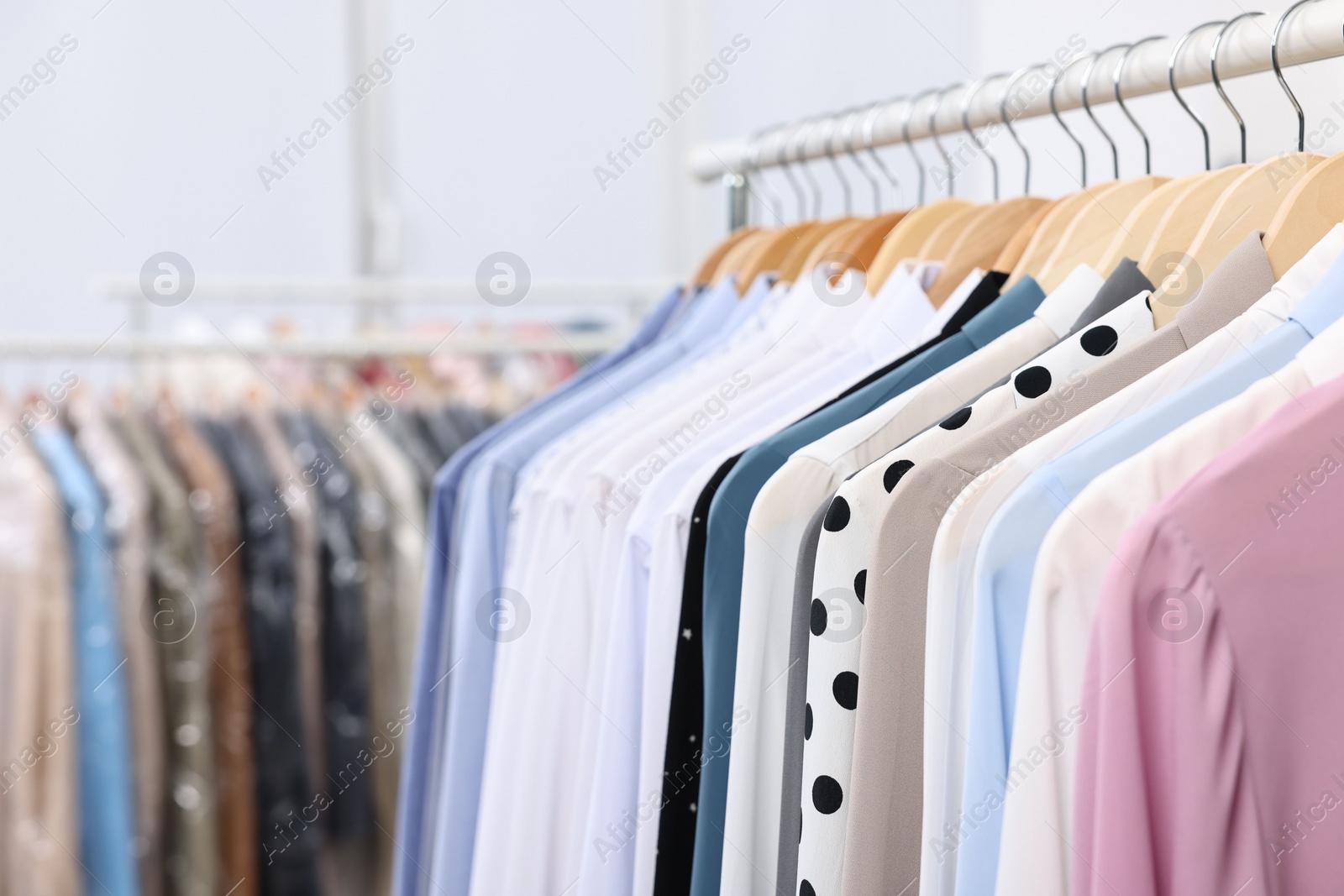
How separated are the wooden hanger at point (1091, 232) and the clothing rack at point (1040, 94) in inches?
2.9

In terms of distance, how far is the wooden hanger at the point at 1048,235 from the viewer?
34.5 inches

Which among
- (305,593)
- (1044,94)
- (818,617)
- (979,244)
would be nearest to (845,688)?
(818,617)

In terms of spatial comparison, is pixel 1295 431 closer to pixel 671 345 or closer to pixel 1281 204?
pixel 1281 204

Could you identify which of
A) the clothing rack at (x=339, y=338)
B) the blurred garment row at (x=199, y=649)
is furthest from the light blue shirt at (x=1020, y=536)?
the clothing rack at (x=339, y=338)

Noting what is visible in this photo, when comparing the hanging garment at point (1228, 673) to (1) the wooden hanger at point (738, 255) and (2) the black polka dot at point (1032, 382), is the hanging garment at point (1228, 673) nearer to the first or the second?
(2) the black polka dot at point (1032, 382)

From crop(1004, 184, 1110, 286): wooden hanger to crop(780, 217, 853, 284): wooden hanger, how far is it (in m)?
0.31

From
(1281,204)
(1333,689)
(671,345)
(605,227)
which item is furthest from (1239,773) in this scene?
(605,227)

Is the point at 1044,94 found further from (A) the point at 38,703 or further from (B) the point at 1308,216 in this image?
(A) the point at 38,703

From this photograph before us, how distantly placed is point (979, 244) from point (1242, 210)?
23cm

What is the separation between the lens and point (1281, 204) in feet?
2.29

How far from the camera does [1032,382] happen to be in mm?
695

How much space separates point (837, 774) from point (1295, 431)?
0.31 m

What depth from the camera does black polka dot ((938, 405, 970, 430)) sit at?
27.4 inches

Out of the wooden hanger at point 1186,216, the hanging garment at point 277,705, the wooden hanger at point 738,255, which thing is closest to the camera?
the wooden hanger at point 1186,216
